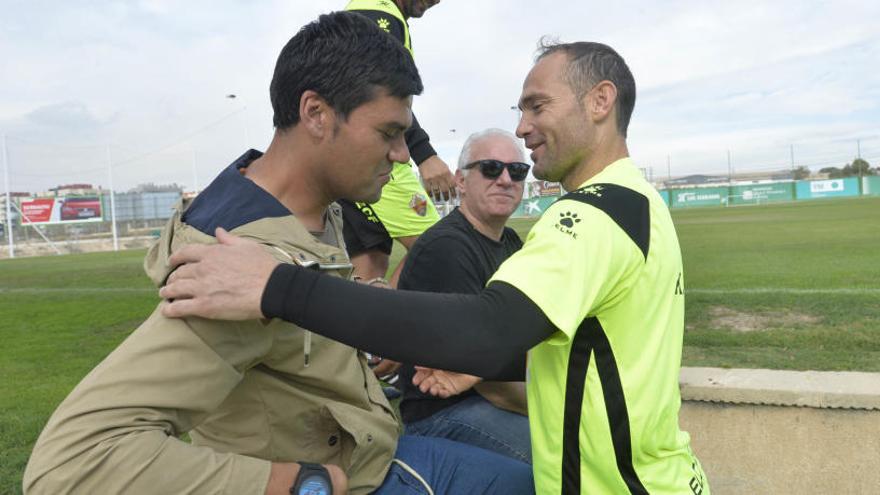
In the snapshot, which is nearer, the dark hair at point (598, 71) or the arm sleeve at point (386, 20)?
the dark hair at point (598, 71)

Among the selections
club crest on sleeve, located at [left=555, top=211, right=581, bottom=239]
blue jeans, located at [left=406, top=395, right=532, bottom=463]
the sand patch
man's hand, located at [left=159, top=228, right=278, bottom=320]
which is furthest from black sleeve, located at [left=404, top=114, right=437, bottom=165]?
the sand patch

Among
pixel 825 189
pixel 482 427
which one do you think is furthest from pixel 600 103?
pixel 825 189

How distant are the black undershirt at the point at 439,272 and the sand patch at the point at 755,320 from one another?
4.44 meters

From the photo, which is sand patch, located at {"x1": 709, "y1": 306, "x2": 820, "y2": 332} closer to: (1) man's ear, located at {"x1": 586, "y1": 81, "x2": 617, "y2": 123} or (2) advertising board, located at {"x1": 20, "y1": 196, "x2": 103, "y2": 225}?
(1) man's ear, located at {"x1": 586, "y1": 81, "x2": 617, "y2": 123}

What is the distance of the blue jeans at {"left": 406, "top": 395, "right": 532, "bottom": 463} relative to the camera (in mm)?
2863

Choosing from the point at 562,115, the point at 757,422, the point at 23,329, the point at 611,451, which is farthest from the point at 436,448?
the point at 23,329

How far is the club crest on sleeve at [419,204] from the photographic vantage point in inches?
189

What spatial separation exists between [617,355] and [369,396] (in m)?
0.69

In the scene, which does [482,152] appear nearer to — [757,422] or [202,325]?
[757,422]

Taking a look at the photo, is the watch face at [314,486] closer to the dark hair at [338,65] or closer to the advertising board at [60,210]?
the dark hair at [338,65]

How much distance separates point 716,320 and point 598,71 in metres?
5.96

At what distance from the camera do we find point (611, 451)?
1.71 metres

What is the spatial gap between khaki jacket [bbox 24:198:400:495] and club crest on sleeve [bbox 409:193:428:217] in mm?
2892

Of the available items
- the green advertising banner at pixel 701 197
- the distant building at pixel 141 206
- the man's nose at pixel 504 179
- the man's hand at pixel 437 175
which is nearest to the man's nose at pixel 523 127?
the man's nose at pixel 504 179
